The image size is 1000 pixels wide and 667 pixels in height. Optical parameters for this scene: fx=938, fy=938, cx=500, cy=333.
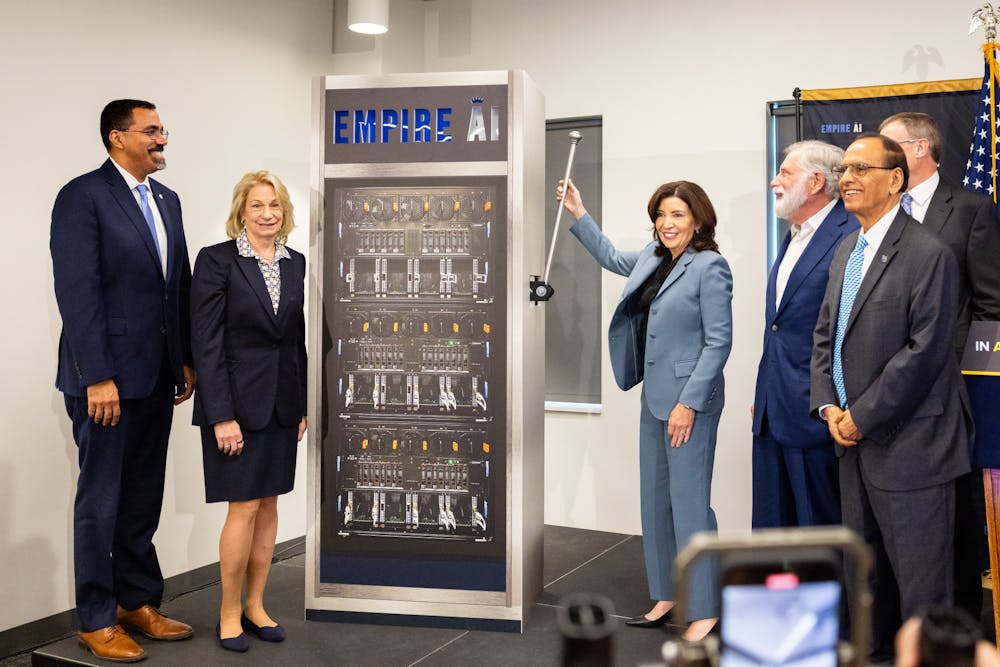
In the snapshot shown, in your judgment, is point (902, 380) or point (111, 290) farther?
point (111, 290)

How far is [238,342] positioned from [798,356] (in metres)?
2.20

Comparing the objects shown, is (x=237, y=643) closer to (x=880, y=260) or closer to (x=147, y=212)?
(x=147, y=212)

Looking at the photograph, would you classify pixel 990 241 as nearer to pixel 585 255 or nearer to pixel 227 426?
pixel 585 255

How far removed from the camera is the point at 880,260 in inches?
126

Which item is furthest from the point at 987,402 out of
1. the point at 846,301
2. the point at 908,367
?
the point at 846,301

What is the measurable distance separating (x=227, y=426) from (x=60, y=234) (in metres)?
0.95

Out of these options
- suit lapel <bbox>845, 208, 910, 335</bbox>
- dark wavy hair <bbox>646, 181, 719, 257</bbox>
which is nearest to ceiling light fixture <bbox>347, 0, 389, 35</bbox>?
dark wavy hair <bbox>646, 181, 719, 257</bbox>

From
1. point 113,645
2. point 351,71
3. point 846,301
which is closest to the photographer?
point 846,301

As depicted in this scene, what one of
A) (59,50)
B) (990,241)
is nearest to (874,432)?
(990,241)

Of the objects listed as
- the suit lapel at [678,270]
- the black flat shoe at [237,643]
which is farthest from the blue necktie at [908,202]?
the black flat shoe at [237,643]

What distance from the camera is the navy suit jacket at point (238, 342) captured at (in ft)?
11.8

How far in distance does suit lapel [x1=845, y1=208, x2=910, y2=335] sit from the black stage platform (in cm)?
148

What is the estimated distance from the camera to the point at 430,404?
4055 mm

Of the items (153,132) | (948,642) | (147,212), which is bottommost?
(948,642)
